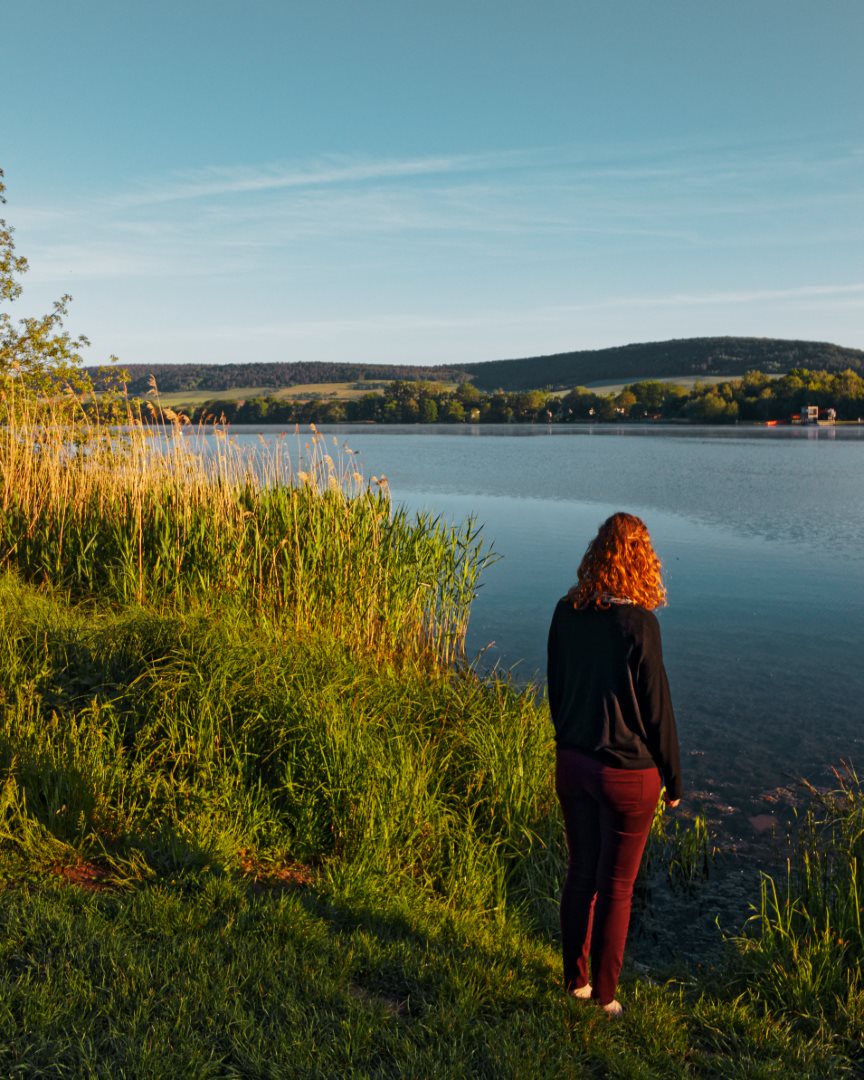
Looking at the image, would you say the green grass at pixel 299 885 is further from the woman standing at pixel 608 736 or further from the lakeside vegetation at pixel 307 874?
the woman standing at pixel 608 736

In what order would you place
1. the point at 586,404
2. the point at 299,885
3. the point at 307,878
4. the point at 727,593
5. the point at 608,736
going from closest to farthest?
the point at 608,736 → the point at 299,885 → the point at 307,878 → the point at 727,593 → the point at 586,404

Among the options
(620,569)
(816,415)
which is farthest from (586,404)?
(620,569)

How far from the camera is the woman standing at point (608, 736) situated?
4.15m

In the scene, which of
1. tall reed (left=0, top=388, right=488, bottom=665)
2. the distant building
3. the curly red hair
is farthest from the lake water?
the distant building

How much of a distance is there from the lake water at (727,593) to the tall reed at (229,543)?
1.26 metres

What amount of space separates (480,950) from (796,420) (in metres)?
125

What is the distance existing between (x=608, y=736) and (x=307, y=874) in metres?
2.50

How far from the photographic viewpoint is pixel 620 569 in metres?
4.22

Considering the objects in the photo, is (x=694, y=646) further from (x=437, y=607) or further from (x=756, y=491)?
(x=756, y=491)

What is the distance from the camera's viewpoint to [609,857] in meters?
4.23

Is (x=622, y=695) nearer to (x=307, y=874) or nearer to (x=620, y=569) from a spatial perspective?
(x=620, y=569)

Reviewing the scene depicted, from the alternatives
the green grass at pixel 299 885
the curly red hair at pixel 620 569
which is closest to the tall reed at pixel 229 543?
the green grass at pixel 299 885

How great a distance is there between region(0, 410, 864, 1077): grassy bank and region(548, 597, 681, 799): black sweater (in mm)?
1333

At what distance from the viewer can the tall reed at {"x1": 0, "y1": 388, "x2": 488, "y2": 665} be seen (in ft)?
33.7
